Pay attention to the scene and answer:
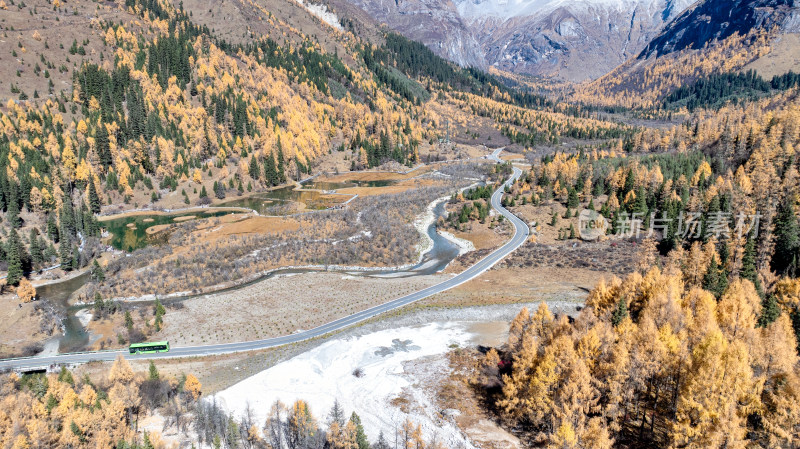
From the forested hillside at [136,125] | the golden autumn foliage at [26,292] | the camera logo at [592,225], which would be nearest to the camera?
the golden autumn foliage at [26,292]

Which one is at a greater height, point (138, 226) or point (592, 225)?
point (592, 225)

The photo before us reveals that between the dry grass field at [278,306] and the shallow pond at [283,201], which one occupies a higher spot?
the shallow pond at [283,201]

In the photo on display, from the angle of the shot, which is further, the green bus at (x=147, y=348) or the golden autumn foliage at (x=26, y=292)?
the golden autumn foliage at (x=26, y=292)

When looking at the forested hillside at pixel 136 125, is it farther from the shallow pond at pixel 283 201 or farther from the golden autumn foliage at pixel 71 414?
the golden autumn foliage at pixel 71 414

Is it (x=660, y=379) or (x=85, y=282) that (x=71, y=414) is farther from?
(x=85, y=282)

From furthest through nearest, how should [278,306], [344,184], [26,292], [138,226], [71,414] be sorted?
[344,184] → [138,226] → [26,292] → [278,306] → [71,414]

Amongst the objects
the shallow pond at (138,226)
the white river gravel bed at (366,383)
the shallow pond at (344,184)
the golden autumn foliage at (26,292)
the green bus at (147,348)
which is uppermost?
the shallow pond at (344,184)

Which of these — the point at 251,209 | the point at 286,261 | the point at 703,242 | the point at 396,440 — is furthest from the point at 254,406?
the point at 251,209

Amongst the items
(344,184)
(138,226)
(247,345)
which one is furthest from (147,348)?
(344,184)

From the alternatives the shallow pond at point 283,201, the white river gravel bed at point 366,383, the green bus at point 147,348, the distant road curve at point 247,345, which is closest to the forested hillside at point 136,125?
the shallow pond at point 283,201
